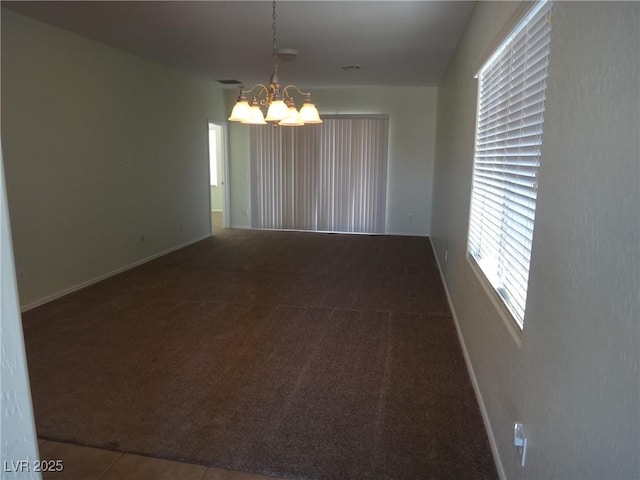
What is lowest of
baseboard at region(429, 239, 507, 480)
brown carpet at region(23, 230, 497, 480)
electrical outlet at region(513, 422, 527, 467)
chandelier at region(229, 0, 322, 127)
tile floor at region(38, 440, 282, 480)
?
tile floor at region(38, 440, 282, 480)

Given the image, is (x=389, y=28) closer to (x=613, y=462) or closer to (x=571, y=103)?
(x=571, y=103)

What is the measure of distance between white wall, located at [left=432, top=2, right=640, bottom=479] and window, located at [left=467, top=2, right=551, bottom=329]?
22 centimetres

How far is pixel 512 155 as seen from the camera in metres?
2.09

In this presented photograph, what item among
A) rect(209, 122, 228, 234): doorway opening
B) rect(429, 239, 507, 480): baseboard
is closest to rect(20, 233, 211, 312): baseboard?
rect(209, 122, 228, 234): doorway opening

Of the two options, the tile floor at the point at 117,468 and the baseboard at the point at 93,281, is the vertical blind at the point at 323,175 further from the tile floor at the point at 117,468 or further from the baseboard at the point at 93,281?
the tile floor at the point at 117,468

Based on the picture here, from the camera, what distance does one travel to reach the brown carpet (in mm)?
2061

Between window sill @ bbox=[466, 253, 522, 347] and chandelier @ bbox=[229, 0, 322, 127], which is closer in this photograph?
window sill @ bbox=[466, 253, 522, 347]

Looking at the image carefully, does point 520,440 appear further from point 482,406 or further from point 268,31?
point 268,31

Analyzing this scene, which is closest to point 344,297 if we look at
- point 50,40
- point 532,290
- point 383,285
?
point 383,285

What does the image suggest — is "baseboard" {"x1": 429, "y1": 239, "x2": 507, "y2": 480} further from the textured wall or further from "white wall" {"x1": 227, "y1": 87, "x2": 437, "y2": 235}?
"white wall" {"x1": 227, "y1": 87, "x2": 437, "y2": 235}

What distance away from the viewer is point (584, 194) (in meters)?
1.15

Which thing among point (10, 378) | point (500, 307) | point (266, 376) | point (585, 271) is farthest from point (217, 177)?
point (10, 378)

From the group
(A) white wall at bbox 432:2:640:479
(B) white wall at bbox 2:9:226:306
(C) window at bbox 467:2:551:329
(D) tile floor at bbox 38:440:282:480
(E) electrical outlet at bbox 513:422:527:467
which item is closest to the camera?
(A) white wall at bbox 432:2:640:479

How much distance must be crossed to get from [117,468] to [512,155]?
2.32 meters
